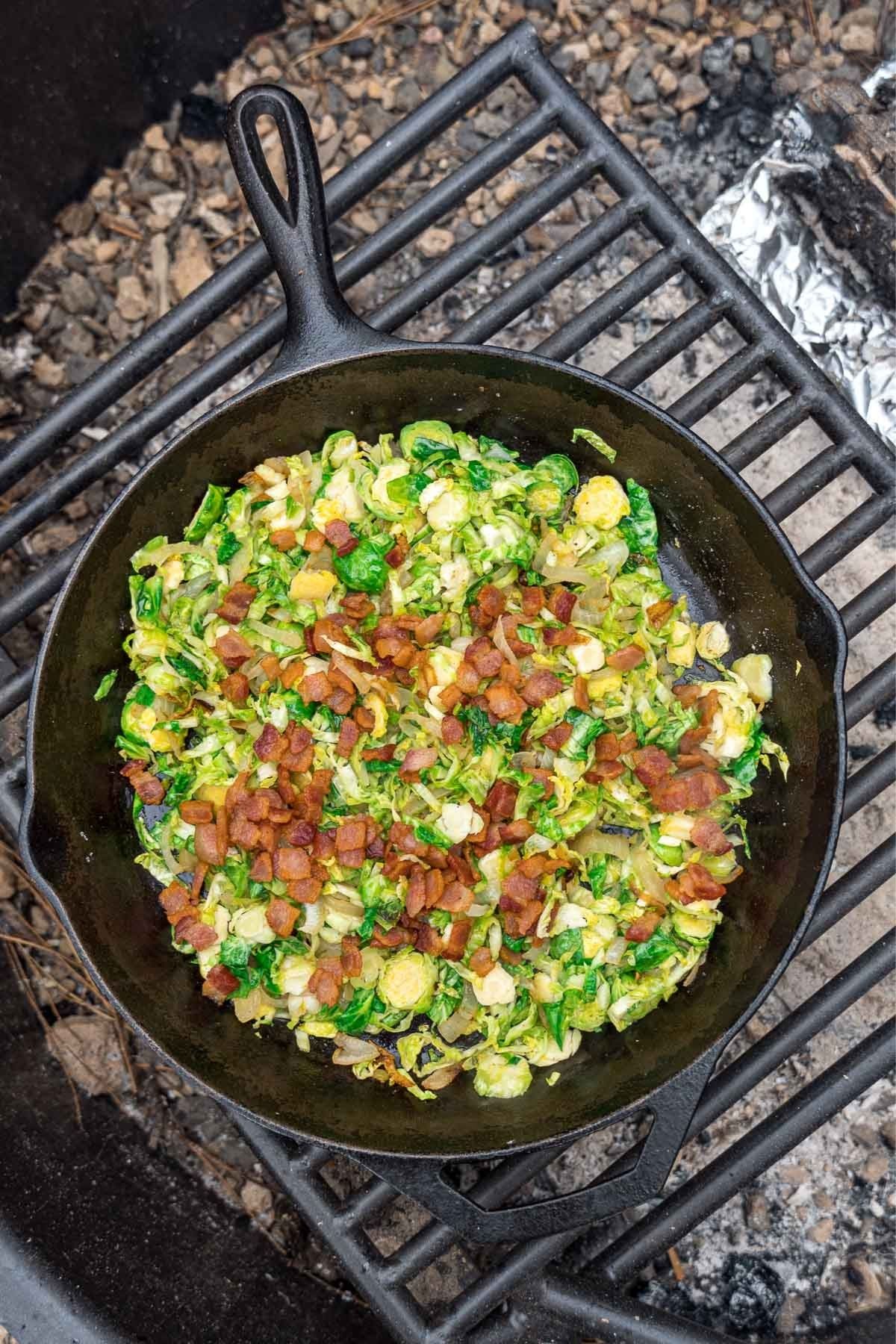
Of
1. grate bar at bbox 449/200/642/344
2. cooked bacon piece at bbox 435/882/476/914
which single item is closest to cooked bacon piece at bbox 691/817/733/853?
cooked bacon piece at bbox 435/882/476/914

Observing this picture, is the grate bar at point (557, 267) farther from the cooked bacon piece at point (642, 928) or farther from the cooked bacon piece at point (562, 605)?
the cooked bacon piece at point (642, 928)

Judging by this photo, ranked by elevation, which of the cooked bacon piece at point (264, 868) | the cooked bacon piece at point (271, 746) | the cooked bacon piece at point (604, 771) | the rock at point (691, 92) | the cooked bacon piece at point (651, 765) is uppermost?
the rock at point (691, 92)

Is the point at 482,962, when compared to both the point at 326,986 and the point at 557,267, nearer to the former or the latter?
the point at 326,986

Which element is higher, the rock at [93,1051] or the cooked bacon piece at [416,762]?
the cooked bacon piece at [416,762]

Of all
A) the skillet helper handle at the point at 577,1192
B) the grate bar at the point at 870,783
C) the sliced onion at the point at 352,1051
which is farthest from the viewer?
the grate bar at the point at 870,783

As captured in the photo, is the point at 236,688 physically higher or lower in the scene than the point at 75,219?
lower

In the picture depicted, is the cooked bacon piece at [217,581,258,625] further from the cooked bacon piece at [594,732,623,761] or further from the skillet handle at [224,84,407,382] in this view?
the cooked bacon piece at [594,732,623,761]

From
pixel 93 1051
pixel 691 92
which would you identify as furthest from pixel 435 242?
pixel 93 1051

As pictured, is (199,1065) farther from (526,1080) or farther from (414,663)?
(414,663)

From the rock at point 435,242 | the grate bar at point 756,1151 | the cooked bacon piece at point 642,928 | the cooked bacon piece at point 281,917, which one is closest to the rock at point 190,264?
the rock at point 435,242
